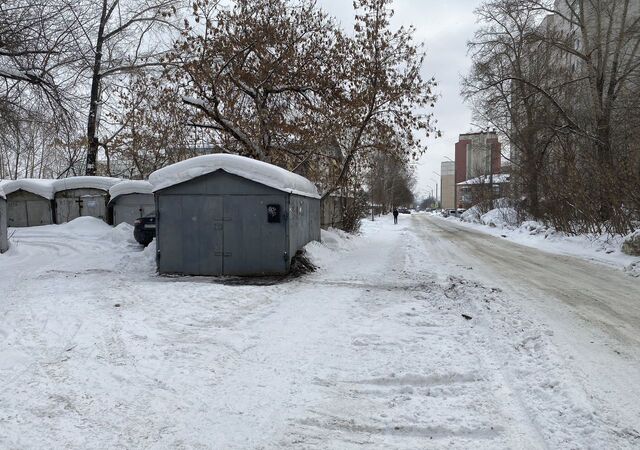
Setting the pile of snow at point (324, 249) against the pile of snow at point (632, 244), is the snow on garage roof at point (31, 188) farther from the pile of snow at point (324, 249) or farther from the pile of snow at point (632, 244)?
the pile of snow at point (632, 244)

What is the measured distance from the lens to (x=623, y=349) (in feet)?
16.7

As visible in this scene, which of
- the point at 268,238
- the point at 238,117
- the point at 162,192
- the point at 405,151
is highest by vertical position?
the point at 238,117

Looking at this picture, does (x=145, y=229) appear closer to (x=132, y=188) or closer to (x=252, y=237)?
(x=132, y=188)

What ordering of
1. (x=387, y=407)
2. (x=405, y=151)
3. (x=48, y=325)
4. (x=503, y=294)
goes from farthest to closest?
(x=405, y=151) → (x=503, y=294) → (x=48, y=325) → (x=387, y=407)

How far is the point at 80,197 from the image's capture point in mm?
22266

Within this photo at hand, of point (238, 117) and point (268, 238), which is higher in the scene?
point (238, 117)

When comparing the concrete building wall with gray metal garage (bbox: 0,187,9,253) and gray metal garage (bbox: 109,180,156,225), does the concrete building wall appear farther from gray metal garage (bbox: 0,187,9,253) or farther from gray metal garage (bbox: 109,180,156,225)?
gray metal garage (bbox: 0,187,9,253)

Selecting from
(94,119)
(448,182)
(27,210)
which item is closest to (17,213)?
(27,210)

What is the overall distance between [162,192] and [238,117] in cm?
738

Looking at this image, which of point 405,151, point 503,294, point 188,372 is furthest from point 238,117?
point 188,372

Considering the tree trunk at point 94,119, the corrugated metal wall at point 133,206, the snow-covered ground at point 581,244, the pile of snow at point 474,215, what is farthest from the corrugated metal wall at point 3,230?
the pile of snow at point 474,215

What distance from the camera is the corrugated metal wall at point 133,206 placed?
1919 centimetres

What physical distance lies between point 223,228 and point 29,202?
16812 mm

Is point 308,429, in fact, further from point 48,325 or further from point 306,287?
point 306,287
